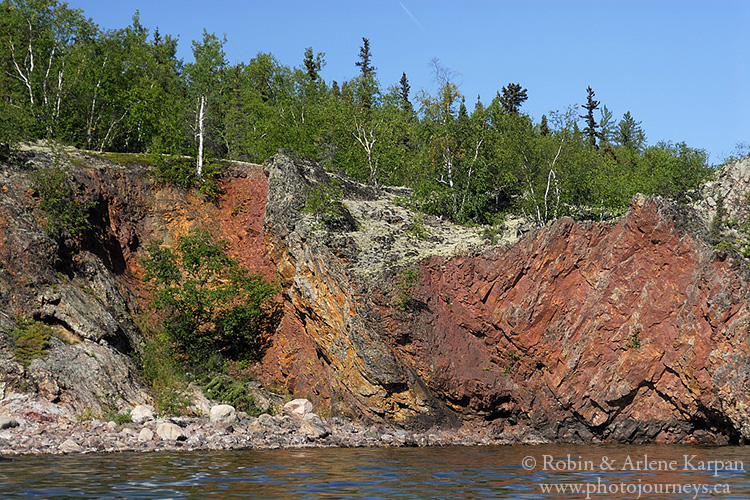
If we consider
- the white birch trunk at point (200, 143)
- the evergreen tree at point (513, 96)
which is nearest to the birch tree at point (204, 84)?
the white birch trunk at point (200, 143)

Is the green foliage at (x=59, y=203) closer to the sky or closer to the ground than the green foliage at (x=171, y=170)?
closer to the ground

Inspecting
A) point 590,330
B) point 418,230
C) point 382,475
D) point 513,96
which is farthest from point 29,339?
point 513,96

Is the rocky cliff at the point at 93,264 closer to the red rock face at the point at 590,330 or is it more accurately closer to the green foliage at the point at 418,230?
the green foliage at the point at 418,230

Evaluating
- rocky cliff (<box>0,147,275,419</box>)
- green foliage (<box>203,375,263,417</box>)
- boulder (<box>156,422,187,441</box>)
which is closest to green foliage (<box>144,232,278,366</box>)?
rocky cliff (<box>0,147,275,419</box>)

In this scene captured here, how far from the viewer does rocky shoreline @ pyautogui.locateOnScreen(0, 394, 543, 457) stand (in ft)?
79.2

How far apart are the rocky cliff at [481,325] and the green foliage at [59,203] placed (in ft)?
2.26

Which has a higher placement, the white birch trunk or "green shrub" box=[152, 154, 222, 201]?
the white birch trunk

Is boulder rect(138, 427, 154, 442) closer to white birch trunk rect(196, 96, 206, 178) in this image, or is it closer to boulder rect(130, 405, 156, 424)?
boulder rect(130, 405, 156, 424)

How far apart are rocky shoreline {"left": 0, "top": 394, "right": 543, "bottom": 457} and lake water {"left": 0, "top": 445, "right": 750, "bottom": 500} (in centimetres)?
175

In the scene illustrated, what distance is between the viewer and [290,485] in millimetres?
16562

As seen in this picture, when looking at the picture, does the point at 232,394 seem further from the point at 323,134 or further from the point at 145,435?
the point at 323,134

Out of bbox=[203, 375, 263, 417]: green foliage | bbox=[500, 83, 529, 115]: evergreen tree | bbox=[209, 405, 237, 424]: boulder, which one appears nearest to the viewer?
bbox=[209, 405, 237, 424]: boulder

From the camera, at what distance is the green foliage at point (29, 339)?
2917cm

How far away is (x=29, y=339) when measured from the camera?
3008 centimetres
